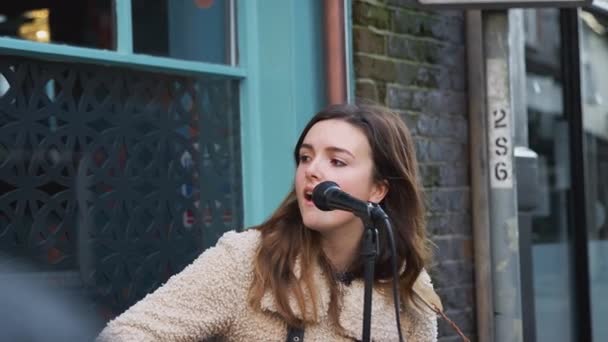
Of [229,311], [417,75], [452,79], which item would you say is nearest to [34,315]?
[229,311]

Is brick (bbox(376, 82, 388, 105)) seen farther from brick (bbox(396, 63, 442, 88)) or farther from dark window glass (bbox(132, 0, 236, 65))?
dark window glass (bbox(132, 0, 236, 65))

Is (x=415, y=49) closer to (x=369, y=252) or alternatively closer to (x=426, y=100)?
(x=426, y=100)

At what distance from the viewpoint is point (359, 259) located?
3.25 m

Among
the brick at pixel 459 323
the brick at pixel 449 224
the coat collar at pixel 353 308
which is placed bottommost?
the brick at pixel 459 323

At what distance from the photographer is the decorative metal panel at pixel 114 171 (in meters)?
3.61

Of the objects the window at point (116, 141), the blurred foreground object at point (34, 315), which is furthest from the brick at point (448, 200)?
the blurred foreground object at point (34, 315)

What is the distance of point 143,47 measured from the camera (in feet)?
13.6

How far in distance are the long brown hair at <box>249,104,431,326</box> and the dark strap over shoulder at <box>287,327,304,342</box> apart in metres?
0.02

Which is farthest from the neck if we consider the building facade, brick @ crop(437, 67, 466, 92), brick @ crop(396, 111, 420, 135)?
brick @ crop(437, 67, 466, 92)

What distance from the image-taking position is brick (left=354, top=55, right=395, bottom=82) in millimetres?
4809

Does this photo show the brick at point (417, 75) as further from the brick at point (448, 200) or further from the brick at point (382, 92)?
the brick at point (448, 200)

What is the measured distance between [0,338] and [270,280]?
1.77m

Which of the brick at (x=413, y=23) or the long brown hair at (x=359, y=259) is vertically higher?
the brick at (x=413, y=23)

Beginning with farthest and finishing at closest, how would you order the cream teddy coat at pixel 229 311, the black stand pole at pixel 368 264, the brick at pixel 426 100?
the brick at pixel 426 100 < the cream teddy coat at pixel 229 311 < the black stand pole at pixel 368 264
